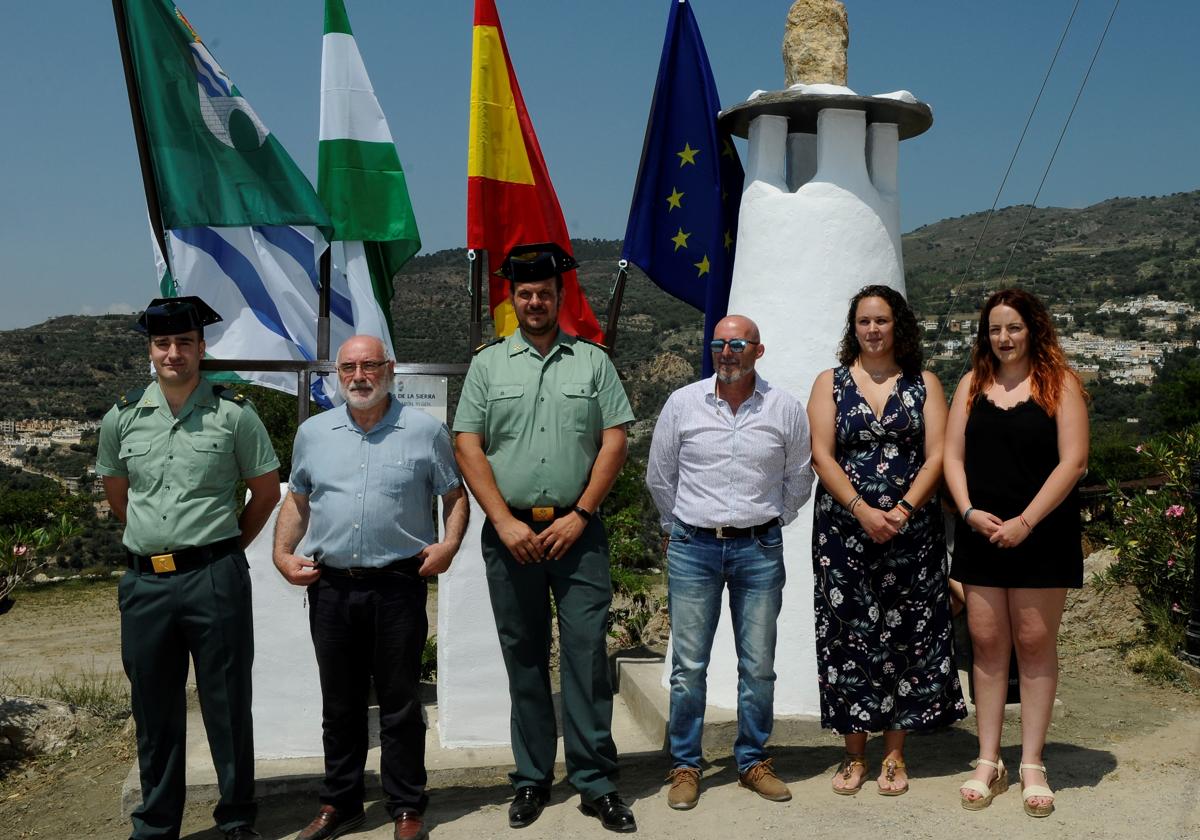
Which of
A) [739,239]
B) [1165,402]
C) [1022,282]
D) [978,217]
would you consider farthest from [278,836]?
[978,217]

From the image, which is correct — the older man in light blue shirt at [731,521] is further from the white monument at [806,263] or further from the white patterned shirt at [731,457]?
the white monument at [806,263]

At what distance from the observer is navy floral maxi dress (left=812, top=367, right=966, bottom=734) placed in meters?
4.12

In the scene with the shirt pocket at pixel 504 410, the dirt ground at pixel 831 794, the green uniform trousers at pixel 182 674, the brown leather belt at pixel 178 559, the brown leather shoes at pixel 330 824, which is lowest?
the dirt ground at pixel 831 794

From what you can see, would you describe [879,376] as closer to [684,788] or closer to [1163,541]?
[684,788]

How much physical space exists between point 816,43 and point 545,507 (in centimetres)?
294

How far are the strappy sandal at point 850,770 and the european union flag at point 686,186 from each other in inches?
91.8

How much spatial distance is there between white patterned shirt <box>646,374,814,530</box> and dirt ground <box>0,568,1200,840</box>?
1.12 metres

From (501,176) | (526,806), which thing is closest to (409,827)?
(526,806)

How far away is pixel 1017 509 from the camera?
13.1 ft

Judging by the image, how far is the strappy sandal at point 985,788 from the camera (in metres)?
4.09

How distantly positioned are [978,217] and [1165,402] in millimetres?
50823

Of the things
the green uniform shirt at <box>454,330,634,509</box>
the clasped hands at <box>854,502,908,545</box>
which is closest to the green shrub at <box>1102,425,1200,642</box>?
the clasped hands at <box>854,502,908,545</box>

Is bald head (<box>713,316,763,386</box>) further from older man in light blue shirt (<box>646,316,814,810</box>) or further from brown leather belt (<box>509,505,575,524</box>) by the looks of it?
brown leather belt (<box>509,505,575,524</box>)

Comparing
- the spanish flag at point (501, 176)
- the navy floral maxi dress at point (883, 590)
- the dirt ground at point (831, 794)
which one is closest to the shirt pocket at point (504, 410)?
the navy floral maxi dress at point (883, 590)
